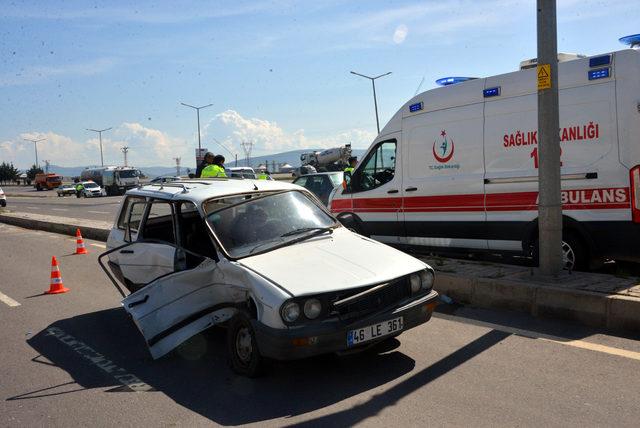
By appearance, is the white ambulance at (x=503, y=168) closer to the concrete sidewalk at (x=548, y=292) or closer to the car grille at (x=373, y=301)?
the concrete sidewalk at (x=548, y=292)

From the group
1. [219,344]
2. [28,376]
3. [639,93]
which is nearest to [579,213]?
[639,93]

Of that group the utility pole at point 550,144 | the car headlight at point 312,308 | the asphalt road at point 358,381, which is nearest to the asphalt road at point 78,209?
the asphalt road at point 358,381

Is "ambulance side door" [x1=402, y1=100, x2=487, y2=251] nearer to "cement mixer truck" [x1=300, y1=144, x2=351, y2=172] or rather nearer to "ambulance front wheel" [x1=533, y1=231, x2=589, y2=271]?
"ambulance front wheel" [x1=533, y1=231, x2=589, y2=271]

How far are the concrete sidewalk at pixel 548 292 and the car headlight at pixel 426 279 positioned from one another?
1553mm

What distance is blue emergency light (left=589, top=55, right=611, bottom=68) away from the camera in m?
6.54

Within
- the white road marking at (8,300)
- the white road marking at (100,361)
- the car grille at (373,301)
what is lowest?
the white road marking at (100,361)

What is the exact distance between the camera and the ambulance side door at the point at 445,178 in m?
7.76

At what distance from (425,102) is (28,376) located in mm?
6103

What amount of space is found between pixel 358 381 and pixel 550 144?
3517 millimetres

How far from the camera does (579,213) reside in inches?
266

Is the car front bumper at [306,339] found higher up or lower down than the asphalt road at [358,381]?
higher up

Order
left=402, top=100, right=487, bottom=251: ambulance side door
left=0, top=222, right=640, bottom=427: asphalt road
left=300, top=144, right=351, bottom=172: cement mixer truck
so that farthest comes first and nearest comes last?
left=300, top=144, right=351, bottom=172: cement mixer truck
left=402, top=100, right=487, bottom=251: ambulance side door
left=0, top=222, right=640, bottom=427: asphalt road

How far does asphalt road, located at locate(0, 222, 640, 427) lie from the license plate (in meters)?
0.33

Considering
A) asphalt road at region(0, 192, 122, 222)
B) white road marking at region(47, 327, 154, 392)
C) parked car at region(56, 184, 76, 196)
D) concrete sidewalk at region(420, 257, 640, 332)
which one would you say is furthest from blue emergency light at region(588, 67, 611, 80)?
parked car at region(56, 184, 76, 196)
